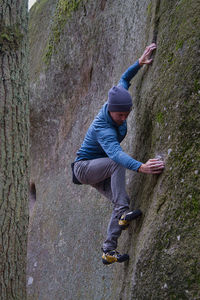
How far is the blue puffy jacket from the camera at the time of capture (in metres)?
3.74

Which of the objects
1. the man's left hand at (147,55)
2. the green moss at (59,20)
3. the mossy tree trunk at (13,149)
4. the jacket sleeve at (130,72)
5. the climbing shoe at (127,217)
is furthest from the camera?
the green moss at (59,20)

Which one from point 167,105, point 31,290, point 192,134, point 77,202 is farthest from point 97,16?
point 31,290

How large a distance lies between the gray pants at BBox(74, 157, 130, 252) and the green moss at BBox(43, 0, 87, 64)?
5016mm

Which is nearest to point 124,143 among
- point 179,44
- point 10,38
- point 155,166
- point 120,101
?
point 120,101

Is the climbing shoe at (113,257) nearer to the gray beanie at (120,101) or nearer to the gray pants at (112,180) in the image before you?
the gray pants at (112,180)

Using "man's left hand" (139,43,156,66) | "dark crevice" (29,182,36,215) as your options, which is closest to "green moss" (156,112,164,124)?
"man's left hand" (139,43,156,66)

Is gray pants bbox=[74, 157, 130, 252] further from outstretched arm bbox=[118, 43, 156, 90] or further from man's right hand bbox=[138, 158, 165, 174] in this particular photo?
outstretched arm bbox=[118, 43, 156, 90]

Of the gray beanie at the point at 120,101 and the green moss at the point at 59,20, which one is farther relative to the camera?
the green moss at the point at 59,20

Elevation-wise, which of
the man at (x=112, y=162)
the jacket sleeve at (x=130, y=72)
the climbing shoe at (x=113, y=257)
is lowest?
the climbing shoe at (x=113, y=257)

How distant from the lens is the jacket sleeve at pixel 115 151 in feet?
12.0

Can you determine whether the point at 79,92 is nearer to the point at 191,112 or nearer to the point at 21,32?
the point at 21,32

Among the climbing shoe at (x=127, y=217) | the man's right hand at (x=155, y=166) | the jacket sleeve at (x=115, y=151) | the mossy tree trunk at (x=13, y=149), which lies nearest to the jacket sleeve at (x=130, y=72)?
the jacket sleeve at (x=115, y=151)

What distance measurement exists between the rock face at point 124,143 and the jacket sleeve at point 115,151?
12.5 inches

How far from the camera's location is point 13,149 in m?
4.18
